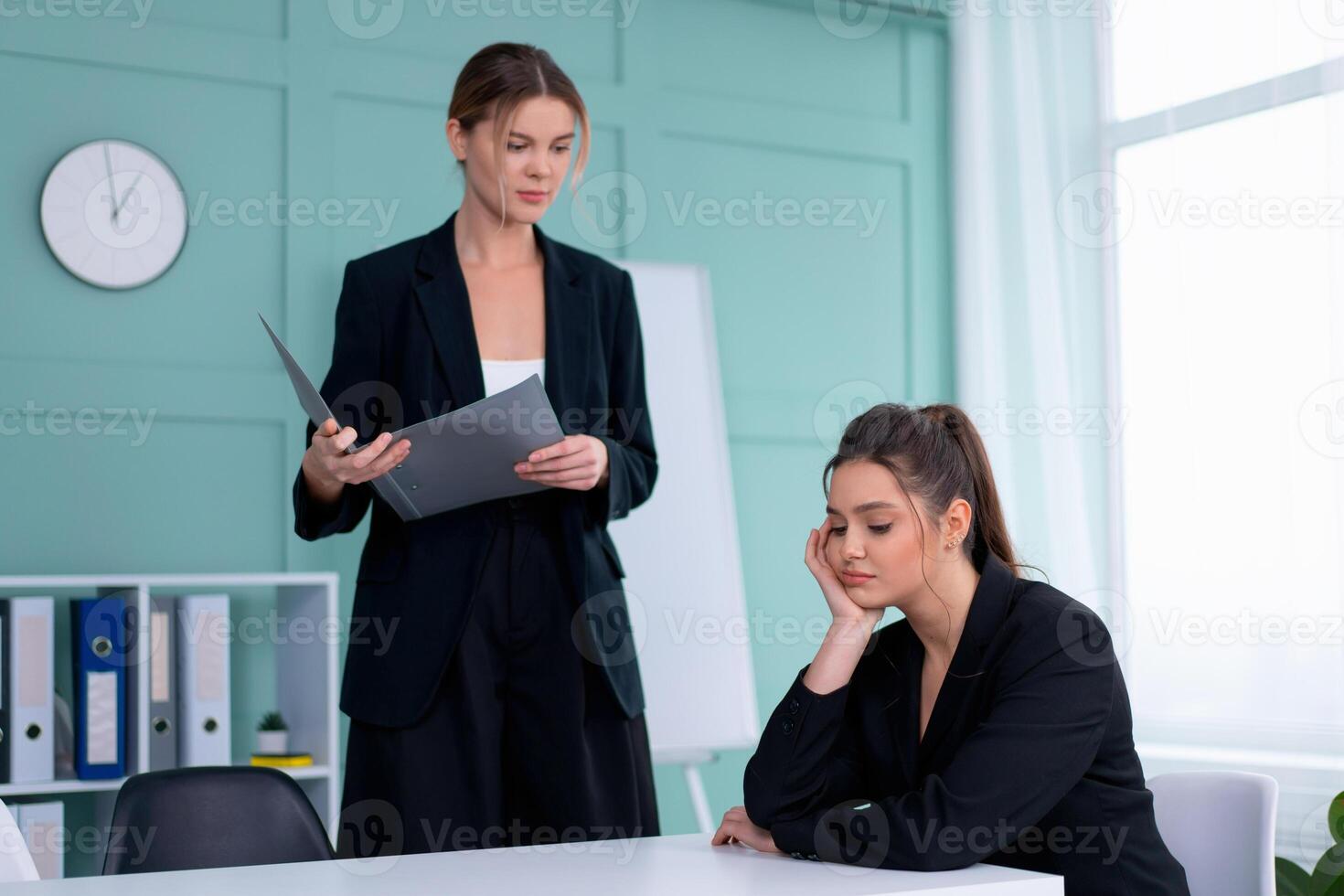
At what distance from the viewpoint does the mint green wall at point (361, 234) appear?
10.3 ft

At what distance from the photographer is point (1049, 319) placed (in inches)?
162

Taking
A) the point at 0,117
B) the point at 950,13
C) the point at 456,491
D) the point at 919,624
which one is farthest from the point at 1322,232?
the point at 0,117

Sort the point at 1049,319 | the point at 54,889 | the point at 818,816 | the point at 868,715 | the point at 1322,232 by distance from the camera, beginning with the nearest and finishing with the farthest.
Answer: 1. the point at 54,889
2. the point at 818,816
3. the point at 868,715
4. the point at 1322,232
5. the point at 1049,319

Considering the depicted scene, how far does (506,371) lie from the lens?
213 centimetres

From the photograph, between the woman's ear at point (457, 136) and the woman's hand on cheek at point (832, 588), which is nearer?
the woman's hand on cheek at point (832, 588)

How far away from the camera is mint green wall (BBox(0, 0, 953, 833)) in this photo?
10.3 ft

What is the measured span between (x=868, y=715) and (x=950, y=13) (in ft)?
10.5

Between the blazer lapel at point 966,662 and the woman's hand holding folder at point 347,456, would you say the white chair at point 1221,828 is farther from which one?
the woman's hand holding folder at point 347,456

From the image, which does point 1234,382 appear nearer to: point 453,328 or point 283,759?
point 453,328

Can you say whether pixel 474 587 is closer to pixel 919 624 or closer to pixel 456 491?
pixel 456 491

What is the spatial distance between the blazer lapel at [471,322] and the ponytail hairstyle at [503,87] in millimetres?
133

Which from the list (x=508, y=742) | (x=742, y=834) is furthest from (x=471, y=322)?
(x=742, y=834)

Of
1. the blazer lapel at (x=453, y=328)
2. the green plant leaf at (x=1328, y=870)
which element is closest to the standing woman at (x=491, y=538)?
the blazer lapel at (x=453, y=328)

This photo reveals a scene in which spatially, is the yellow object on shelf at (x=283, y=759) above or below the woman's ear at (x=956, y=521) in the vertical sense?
below
